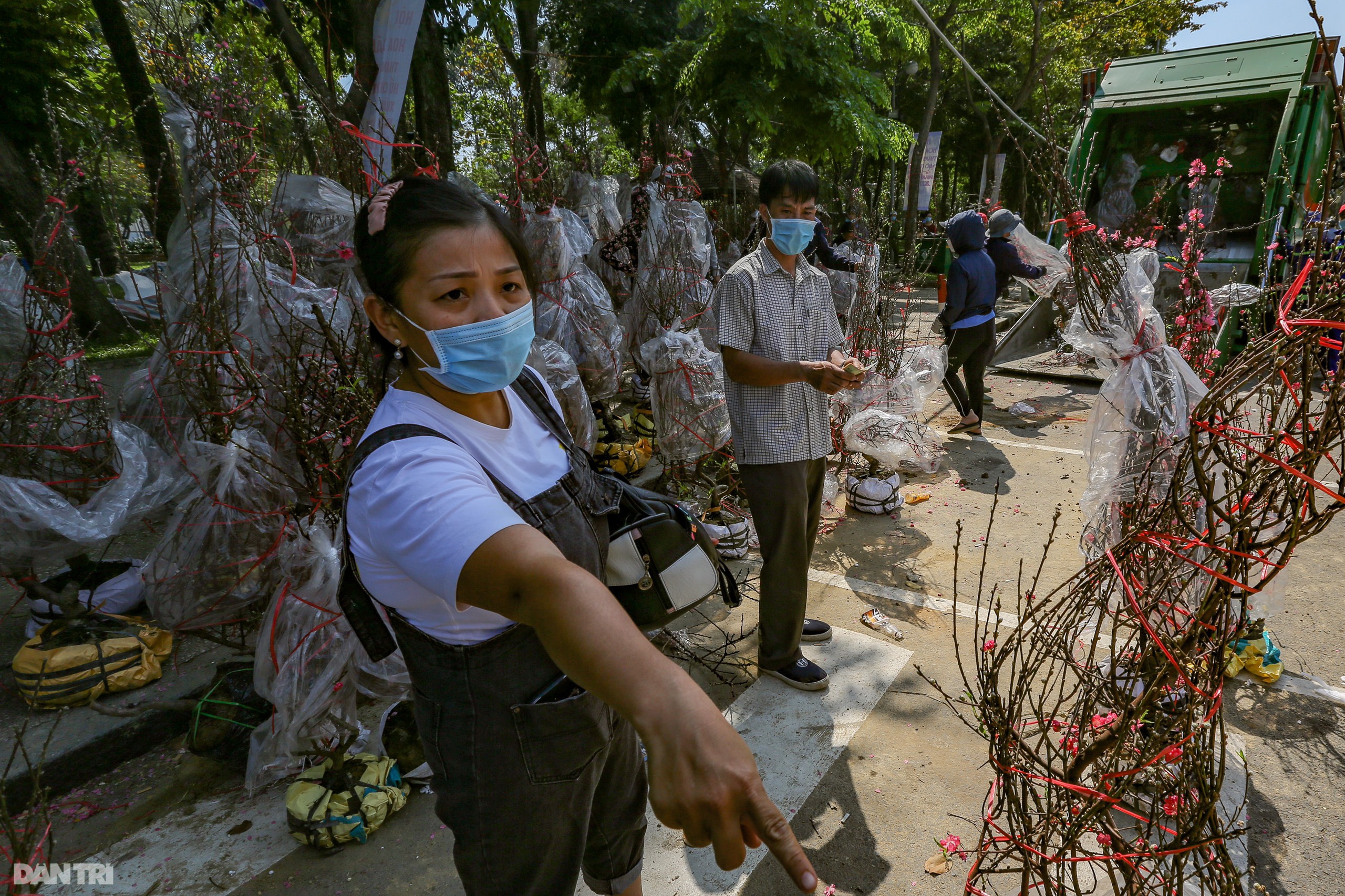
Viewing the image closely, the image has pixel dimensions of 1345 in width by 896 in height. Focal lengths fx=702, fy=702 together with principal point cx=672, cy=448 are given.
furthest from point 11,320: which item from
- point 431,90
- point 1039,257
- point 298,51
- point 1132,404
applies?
point 1039,257

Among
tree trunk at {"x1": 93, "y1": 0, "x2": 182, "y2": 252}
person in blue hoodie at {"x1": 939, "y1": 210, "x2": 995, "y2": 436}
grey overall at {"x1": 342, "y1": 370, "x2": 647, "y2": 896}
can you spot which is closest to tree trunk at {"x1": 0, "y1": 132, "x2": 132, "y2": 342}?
tree trunk at {"x1": 93, "y1": 0, "x2": 182, "y2": 252}

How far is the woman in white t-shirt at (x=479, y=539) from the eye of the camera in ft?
2.89

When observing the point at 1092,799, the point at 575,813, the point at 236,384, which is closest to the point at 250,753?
the point at 236,384

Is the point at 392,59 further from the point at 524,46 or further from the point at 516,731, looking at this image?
the point at 524,46

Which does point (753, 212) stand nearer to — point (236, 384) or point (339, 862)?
point (236, 384)

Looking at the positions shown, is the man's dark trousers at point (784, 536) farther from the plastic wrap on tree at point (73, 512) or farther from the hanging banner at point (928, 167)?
the hanging banner at point (928, 167)

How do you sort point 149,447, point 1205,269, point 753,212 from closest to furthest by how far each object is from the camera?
point 149,447, point 1205,269, point 753,212

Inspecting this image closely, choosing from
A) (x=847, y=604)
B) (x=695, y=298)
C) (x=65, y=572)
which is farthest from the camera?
(x=695, y=298)

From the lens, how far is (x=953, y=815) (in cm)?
218

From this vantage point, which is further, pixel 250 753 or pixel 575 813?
pixel 250 753

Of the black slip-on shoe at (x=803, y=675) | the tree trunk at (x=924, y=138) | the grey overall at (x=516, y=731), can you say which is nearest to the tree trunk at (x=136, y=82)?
the black slip-on shoe at (x=803, y=675)

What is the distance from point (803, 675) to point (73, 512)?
2.83 meters

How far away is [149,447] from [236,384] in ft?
2.11

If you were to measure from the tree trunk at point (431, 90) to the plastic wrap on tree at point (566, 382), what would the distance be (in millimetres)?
2756
